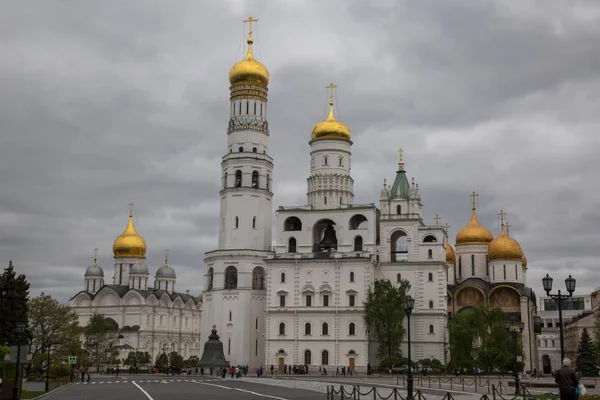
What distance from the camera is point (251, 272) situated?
6912cm

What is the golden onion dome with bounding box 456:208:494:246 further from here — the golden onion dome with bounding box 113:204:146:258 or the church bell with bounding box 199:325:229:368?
the golden onion dome with bounding box 113:204:146:258

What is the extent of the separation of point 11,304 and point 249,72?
Result: 1185 inches

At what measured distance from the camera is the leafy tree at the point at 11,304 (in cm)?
5553

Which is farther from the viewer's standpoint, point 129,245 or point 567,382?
point 129,245

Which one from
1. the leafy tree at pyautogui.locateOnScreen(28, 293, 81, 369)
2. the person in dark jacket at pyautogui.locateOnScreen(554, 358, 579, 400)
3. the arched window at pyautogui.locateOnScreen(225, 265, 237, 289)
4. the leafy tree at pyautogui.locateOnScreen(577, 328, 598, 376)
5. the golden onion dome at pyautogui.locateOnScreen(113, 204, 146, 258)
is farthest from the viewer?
the golden onion dome at pyautogui.locateOnScreen(113, 204, 146, 258)

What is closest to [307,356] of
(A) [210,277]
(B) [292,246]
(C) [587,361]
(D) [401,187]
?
(B) [292,246]

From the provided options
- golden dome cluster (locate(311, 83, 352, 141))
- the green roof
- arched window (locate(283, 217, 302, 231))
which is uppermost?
golden dome cluster (locate(311, 83, 352, 141))

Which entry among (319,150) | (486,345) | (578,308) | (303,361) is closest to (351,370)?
(303,361)

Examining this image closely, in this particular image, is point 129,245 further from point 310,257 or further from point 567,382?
point 567,382

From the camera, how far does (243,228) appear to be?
230 ft

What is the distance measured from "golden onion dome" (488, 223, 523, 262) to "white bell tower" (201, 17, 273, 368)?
79.6 feet

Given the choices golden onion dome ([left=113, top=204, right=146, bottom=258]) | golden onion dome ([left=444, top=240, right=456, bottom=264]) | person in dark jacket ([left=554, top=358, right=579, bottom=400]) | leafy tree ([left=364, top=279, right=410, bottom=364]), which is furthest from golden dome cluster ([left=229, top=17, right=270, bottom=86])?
person in dark jacket ([left=554, top=358, right=579, bottom=400])

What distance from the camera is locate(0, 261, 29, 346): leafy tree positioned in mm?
55531

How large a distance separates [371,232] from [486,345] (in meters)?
14.0
